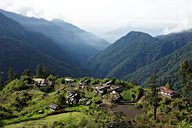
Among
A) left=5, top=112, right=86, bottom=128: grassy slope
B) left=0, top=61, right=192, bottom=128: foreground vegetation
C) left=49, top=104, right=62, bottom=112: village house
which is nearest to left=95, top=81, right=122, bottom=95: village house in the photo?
left=0, top=61, right=192, bottom=128: foreground vegetation

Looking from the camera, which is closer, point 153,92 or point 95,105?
point 153,92

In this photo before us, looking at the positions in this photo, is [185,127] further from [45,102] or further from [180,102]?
[45,102]

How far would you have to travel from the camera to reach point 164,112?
65750 mm

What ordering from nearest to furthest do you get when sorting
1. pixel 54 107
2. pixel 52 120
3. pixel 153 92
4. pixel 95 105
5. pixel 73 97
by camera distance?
pixel 52 120 < pixel 153 92 < pixel 95 105 < pixel 54 107 < pixel 73 97

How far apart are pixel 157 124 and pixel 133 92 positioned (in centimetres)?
2058

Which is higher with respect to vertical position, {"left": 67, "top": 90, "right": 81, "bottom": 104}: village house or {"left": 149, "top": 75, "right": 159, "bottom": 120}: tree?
{"left": 149, "top": 75, "right": 159, "bottom": 120}: tree

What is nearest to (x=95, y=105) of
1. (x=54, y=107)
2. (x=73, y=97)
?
(x=73, y=97)

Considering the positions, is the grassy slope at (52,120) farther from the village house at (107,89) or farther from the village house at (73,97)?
the village house at (107,89)

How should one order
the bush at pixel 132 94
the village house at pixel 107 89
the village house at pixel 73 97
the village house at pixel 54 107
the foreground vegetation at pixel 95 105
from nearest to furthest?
the foreground vegetation at pixel 95 105 < the village house at pixel 54 107 < the village house at pixel 73 97 < the bush at pixel 132 94 < the village house at pixel 107 89

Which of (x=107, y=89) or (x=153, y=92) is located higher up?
(x=153, y=92)

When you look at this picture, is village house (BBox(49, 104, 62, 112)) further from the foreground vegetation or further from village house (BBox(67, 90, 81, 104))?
village house (BBox(67, 90, 81, 104))

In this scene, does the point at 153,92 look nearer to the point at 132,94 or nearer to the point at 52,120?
the point at 132,94

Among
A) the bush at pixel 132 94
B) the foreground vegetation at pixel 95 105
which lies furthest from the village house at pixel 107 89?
the bush at pixel 132 94

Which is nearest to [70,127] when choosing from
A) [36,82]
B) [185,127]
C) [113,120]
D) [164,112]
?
[113,120]
